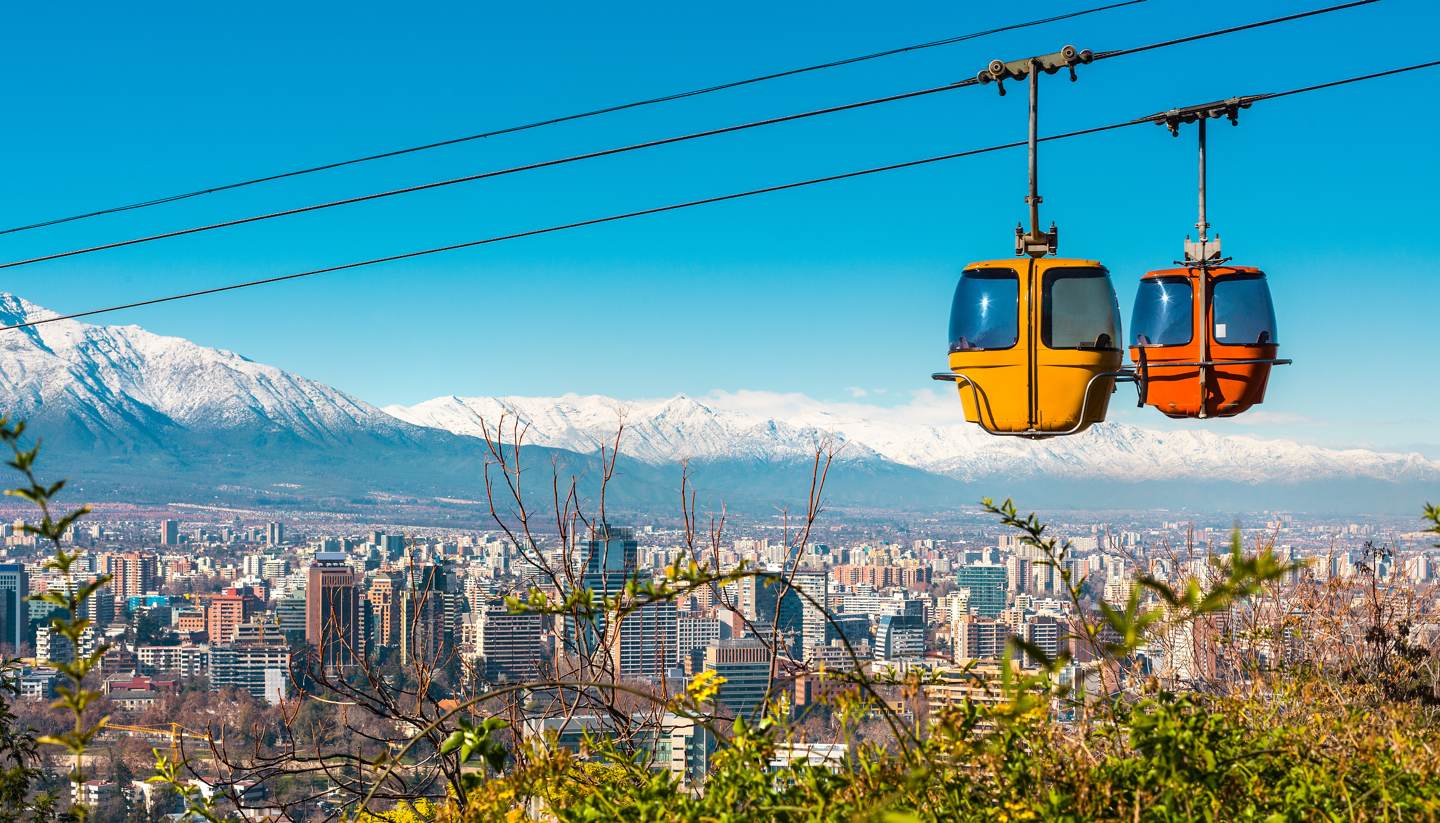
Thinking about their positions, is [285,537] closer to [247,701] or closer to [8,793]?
[247,701]

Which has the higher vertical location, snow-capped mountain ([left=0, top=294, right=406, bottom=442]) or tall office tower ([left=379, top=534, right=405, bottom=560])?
snow-capped mountain ([left=0, top=294, right=406, bottom=442])

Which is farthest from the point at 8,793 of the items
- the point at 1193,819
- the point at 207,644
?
the point at 207,644

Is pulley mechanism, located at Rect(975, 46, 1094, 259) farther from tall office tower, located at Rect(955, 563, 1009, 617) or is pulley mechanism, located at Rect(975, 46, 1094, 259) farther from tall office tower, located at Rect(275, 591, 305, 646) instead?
tall office tower, located at Rect(275, 591, 305, 646)

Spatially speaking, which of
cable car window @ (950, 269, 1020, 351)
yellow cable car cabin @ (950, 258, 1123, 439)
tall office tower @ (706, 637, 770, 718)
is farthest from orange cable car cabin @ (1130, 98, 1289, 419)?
tall office tower @ (706, 637, 770, 718)

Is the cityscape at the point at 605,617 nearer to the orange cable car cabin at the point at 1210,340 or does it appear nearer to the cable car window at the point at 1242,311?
the orange cable car cabin at the point at 1210,340

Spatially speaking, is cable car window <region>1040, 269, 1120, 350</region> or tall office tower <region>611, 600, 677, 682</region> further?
cable car window <region>1040, 269, 1120, 350</region>

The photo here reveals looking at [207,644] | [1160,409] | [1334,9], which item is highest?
[1334,9]
